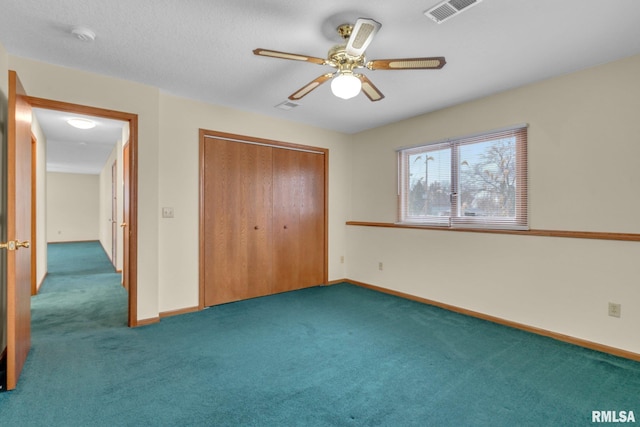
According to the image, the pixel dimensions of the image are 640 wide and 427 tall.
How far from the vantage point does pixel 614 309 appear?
255 cm

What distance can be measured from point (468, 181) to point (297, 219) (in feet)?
7.53

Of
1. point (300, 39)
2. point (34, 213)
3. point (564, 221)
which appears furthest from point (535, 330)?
point (34, 213)

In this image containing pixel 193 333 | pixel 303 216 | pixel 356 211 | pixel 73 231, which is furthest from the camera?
pixel 73 231

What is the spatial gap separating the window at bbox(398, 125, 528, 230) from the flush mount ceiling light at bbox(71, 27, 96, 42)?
11.4 ft

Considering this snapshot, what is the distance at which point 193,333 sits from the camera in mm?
2926

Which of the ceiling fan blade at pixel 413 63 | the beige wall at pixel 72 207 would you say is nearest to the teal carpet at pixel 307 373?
the ceiling fan blade at pixel 413 63

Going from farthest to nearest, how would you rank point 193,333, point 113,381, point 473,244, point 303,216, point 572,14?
1. point 303,216
2. point 473,244
3. point 193,333
4. point 113,381
5. point 572,14

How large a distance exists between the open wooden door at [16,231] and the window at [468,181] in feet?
12.6

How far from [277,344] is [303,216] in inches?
86.8

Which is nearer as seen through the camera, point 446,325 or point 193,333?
point 193,333

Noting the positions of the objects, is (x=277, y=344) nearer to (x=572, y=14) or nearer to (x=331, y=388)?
(x=331, y=388)

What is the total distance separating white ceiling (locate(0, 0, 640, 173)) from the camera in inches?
76.0

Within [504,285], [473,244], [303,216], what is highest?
[303,216]

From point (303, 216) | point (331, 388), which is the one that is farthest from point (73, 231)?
point (331, 388)
